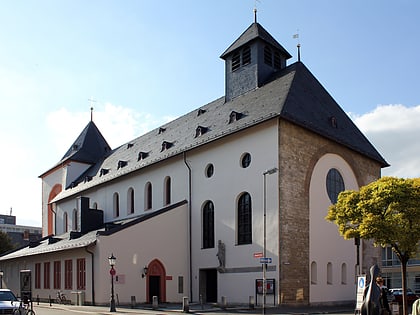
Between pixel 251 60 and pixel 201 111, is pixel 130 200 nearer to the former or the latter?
pixel 201 111

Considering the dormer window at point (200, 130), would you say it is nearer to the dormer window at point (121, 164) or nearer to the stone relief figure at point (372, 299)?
the dormer window at point (121, 164)

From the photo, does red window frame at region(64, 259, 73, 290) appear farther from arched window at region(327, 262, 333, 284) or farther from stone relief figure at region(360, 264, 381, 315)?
stone relief figure at region(360, 264, 381, 315)

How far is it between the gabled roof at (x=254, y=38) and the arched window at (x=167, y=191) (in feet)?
34.5

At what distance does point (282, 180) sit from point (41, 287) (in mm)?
23427

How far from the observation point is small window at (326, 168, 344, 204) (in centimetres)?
3141

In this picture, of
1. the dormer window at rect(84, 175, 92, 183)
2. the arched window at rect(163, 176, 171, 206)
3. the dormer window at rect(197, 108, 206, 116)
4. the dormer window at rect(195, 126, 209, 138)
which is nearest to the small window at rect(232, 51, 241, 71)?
the dormer window at rect(197, 108, 206, 116)

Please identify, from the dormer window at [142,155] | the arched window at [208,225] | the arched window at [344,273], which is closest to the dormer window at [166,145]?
the dormer window at [142,155]

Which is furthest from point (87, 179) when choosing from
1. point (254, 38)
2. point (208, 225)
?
point (254, 38)

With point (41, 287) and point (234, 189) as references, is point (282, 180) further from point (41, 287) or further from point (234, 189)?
point (41, 287)

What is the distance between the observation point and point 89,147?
→ 186ft

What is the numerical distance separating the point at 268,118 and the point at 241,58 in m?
10.5

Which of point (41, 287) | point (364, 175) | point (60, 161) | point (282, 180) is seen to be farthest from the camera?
point (60, 161)

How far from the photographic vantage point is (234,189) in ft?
99.3

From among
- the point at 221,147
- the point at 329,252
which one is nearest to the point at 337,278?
the point at 329,252
